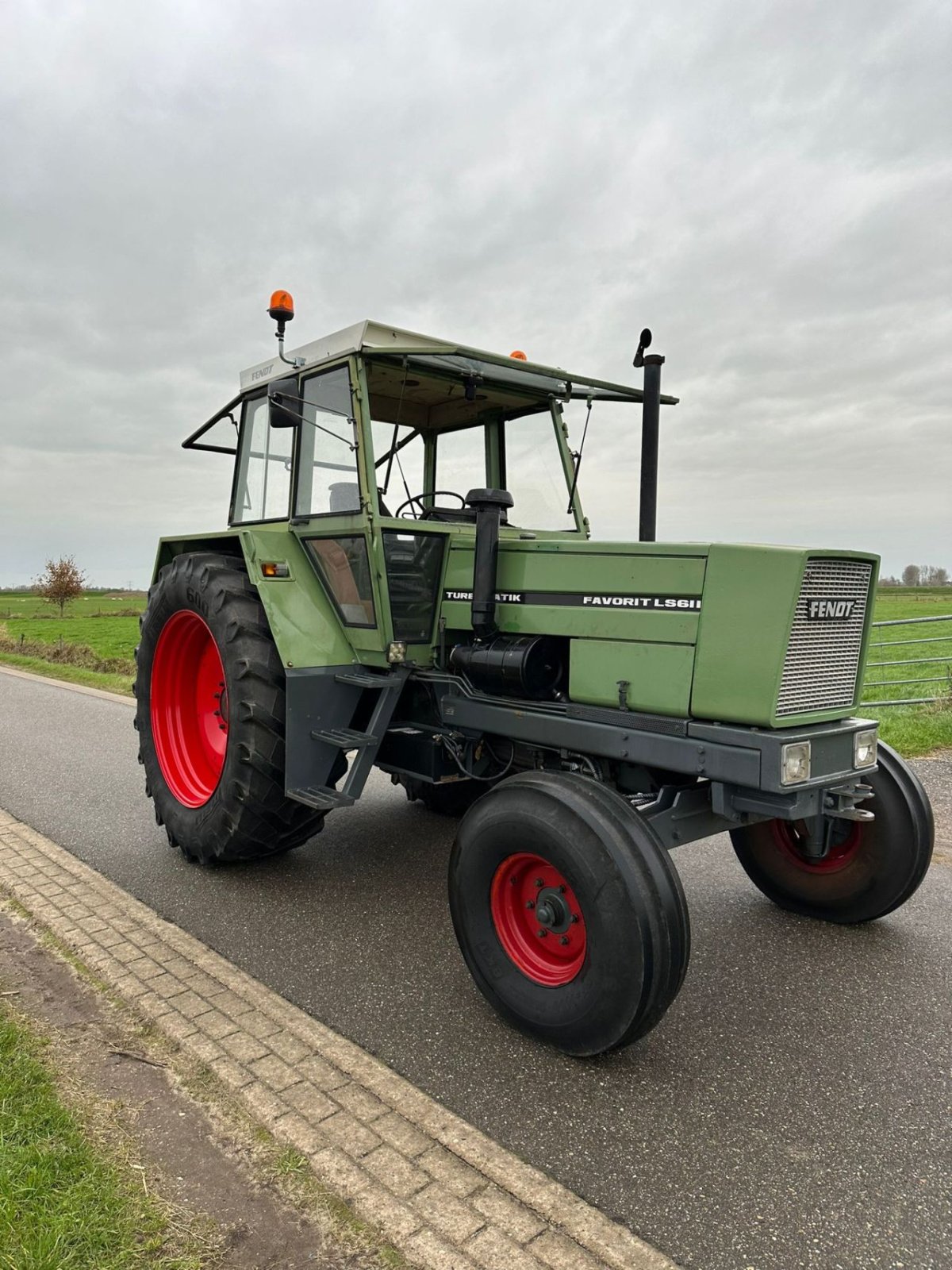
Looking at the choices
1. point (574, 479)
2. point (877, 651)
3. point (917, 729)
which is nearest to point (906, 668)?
point (877, 651)

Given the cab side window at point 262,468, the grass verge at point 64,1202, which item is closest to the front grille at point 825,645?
the grass verge at point 64,1202

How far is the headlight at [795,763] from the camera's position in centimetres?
267

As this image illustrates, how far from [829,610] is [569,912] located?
4.49 feet

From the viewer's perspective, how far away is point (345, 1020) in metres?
2.85

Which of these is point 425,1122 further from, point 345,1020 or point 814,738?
point 814,738

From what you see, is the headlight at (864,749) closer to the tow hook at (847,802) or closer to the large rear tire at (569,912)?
the tow hook at (847,802)

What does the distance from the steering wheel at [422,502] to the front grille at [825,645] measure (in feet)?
5.83

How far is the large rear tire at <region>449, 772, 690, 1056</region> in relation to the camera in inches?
98.0

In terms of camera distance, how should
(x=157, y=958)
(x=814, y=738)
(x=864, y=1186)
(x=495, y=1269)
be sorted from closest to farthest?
(x=495, y=1269)
(x=864, y=1186)
(x=814, y=738)
(x=157, y=958)

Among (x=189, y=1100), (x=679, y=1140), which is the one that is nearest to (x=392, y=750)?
(x=189, y=1100)

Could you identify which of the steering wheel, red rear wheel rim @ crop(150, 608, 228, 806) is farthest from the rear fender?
red rear wheel rim @ crop(150, 608, 228, 806)

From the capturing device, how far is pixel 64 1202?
6.43 feet

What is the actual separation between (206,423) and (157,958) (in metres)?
3.02

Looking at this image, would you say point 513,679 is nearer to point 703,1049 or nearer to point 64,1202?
point 703,1049
